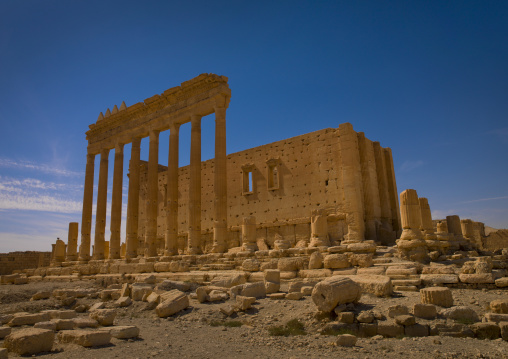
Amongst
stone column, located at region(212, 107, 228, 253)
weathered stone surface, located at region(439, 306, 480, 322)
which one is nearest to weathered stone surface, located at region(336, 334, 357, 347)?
weathered stone surface, located at region(439, 306, 480, 322)

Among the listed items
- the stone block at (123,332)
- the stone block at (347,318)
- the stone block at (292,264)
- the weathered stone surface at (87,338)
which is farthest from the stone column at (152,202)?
the stone block at (347,318)

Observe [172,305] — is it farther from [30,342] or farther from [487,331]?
[487,331]

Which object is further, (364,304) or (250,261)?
(250,261)

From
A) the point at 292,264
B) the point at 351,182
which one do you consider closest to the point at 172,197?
the point at 351,182

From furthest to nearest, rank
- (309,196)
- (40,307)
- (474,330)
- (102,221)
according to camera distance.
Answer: (102,221) → (309,196) → (40,307) → (474,330)

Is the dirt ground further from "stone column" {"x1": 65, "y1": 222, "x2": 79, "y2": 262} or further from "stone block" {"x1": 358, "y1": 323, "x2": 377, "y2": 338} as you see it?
"stone column" {"x1": 65, "y1": 222, "x2": 79, "y2": 262}

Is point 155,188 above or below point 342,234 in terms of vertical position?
above

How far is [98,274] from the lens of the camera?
828 inches

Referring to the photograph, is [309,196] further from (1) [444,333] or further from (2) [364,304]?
(1) [444,333]

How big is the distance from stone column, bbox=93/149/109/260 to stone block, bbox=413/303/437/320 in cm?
2119

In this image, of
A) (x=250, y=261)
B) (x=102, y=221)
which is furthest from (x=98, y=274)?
(x=250, y=261)

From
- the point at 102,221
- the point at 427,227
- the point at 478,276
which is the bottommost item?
the point at 478,276

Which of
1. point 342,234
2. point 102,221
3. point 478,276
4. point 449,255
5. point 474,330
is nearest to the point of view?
point 474,330

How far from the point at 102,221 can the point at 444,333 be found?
22846 mm
